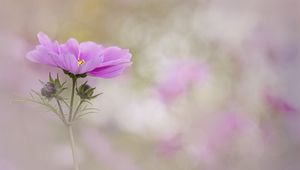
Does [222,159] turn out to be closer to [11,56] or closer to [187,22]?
[187,22]

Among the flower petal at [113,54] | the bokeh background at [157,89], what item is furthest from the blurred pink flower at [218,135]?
the flower petal at [113,54]

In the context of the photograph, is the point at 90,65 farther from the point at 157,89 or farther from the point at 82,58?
the point at 157,89

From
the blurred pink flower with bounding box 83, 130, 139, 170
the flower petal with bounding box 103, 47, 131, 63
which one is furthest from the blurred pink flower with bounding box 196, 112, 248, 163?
the flower petal with bounding box 103, 47, 131, 63

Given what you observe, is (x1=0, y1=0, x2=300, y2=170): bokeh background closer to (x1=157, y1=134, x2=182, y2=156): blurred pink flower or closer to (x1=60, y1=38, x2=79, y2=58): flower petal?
(x1=157, y1=134, x2=182, y2=156): blurred pink flower

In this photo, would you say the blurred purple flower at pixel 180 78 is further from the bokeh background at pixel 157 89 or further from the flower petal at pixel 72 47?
the flower petal at pixel 72 47

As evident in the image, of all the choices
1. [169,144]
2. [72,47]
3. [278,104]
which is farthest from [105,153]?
[72,47]
